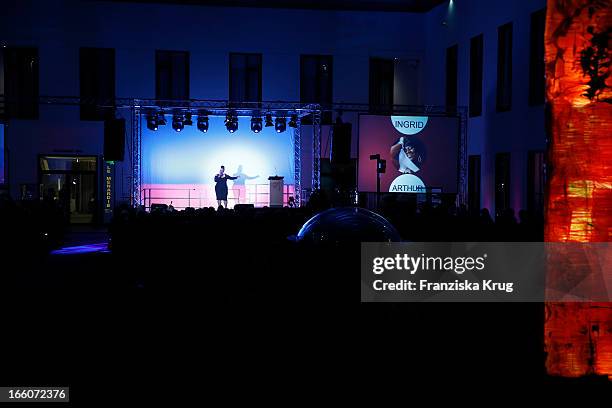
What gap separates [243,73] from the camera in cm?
2295

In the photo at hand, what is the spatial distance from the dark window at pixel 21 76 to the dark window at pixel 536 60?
14.8 metres

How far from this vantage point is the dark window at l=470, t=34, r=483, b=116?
19.2 meters

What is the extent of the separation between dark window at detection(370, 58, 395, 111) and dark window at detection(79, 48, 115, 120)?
8436 millimetres

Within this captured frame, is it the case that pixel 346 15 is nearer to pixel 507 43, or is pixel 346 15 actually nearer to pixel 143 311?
pixel 507 43

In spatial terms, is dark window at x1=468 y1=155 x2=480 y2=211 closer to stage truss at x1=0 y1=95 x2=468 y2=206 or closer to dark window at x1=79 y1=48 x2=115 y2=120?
stage truss at x1=0 y1=95 x2=468 y2=206

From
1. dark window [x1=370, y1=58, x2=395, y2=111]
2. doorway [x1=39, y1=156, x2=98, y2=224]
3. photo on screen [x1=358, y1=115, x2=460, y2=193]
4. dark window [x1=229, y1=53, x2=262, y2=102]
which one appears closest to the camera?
photo on screen [x1=358, y1=115, x2=460, y2=193]

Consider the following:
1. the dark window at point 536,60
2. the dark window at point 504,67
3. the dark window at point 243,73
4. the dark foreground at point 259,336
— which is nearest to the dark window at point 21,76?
the dark window at point 243,73

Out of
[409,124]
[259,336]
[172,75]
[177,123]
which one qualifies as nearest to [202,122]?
[177,123]

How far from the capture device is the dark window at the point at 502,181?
58.2ft

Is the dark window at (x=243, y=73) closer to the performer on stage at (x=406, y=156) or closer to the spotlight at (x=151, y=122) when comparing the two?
the spotlight at (x=151, y=122)

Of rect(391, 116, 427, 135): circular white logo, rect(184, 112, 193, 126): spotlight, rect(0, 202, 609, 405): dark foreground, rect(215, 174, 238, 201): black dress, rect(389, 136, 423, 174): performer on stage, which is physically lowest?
rect(0, 202, 609, 405): dark foreground

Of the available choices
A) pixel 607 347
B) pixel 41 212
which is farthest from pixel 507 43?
pixel 607 347

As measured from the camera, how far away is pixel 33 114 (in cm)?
2205

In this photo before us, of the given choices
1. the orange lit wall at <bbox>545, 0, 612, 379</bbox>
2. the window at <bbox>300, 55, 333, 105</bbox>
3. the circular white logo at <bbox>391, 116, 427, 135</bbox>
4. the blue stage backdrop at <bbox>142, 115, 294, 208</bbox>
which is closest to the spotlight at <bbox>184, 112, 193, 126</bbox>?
the blue stage backdrop at <bbox>142, 115, 294, 208</bbox>
